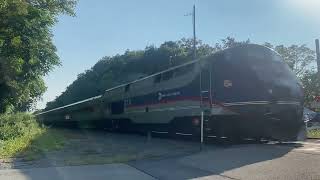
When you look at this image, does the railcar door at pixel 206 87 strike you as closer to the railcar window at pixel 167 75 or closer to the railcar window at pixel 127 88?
the railcar window at pixel 167 75

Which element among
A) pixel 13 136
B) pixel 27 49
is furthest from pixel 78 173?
pixel 27 49

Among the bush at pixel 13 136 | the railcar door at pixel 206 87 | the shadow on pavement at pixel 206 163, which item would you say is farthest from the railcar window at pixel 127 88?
the shadow on pavement at pixel 206 163

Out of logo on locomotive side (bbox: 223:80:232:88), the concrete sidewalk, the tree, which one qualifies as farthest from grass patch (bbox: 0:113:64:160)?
logo on locomotive side (bbox: 223:80:232:88)

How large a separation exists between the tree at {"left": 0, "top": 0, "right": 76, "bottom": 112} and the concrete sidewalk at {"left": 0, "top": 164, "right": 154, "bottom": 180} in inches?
508

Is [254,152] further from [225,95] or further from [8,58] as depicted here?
[8,58]

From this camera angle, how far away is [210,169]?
10570 millimetres

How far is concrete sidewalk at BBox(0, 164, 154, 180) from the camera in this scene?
1014cm

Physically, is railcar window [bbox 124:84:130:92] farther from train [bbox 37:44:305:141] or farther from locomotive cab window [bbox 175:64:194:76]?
train [bbox 37:44:305:141]

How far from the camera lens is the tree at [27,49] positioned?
2497cm

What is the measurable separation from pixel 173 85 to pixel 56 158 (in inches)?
277

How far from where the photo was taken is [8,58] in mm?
24812

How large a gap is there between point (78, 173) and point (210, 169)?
3.15 meters

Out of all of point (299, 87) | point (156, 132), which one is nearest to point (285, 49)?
point (156, 132)

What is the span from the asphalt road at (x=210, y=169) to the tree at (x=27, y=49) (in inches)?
522
